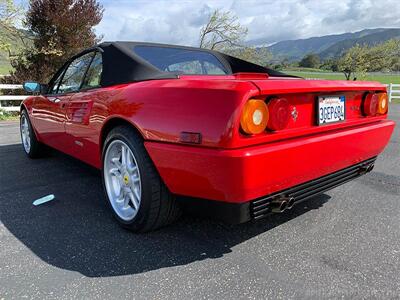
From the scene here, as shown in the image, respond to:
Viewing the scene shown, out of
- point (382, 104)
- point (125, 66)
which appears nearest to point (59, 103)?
point (125, 66)

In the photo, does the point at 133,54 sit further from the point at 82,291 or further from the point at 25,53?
the point at 25,53

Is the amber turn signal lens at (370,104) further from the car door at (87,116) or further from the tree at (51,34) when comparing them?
the tree at (51,34)

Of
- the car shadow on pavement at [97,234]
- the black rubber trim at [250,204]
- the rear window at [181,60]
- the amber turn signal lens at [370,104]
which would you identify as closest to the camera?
the black rubber trim at [250,204]

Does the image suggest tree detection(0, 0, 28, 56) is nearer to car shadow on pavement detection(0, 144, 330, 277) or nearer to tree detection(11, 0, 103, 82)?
tree detection(11, 0, 103, 82)

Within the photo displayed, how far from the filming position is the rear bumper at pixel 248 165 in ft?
5.93

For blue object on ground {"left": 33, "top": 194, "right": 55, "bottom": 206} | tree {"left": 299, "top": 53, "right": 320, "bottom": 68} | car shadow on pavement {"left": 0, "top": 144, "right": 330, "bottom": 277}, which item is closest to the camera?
car shadow on pavement {"left": 0, "top": 144, "right": 330, "bottom": 277}

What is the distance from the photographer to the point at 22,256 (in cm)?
224

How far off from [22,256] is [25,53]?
452 inches

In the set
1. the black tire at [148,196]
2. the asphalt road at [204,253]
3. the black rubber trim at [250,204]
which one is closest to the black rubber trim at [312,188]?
the black rubber trim at [250,204]

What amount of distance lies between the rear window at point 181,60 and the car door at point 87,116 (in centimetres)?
43

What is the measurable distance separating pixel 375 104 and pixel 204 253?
5.61 ft

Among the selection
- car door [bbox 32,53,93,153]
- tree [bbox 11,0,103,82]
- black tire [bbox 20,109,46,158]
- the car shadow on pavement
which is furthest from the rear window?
tree [bbox 11,0,103,82]

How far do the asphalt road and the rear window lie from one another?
1255 mm

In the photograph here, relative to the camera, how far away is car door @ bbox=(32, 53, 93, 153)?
3396mm
